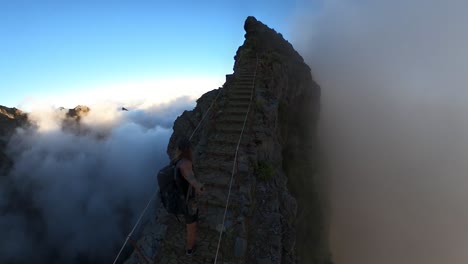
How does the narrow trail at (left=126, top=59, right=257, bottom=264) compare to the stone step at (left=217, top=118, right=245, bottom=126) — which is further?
the stone step at (left=217, top=118, right=245, bottom=126)

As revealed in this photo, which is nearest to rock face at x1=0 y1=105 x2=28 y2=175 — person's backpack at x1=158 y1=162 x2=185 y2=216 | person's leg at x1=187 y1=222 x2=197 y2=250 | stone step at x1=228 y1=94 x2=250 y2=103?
stone step at x1=228 y1=94 x2=250 y2=103

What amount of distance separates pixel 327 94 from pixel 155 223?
2371 inches

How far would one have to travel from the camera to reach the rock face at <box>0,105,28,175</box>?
152 meters

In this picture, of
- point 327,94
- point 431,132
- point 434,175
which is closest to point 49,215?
point 327,94

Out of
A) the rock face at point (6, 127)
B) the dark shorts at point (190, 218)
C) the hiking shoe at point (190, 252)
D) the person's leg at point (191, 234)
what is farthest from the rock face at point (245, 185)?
the rock face at point (6, 127)

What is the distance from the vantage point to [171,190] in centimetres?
576

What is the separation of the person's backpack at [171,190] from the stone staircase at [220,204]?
243 cm

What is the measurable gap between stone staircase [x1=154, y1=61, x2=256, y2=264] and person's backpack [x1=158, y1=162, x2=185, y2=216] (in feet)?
7.97

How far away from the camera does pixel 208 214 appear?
864 centimetres

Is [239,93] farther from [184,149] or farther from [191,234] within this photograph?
[184,149]

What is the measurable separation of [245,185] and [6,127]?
724 ft

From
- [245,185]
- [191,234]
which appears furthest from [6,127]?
[191,234]

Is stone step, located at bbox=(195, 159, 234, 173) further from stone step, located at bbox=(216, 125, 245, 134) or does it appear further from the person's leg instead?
the person's leg

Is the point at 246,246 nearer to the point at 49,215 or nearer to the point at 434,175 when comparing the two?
the point at 434,175
